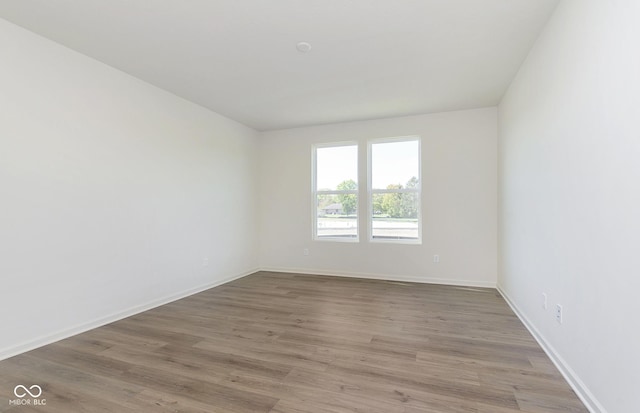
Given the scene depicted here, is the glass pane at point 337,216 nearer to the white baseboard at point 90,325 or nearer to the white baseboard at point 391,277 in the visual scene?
the white baseboard at point 391,277

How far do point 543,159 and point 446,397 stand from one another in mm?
1988

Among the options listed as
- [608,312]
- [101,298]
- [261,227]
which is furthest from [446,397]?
[261,227]

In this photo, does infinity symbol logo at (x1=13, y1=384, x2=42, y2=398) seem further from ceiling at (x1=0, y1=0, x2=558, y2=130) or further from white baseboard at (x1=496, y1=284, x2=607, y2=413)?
white baseboard at (x1=496, y1=284, x2=607, y2=413)

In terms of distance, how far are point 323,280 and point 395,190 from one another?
6.34 feet

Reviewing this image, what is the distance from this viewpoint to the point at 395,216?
4.97 meters

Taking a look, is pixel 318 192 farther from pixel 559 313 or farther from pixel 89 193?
pixel 559 313

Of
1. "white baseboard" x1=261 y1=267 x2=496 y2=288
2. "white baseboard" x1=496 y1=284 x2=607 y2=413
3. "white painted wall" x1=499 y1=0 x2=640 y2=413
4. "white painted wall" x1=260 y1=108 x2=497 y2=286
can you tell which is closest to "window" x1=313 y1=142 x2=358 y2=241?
"white painted wall" x1=260 y1=108 x2=497 y2=286

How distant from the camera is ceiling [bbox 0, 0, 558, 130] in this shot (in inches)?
86.0

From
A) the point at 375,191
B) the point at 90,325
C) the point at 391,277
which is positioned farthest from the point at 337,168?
the point at 90,325

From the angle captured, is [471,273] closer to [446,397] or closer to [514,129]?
[514,129]

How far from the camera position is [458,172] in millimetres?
4543

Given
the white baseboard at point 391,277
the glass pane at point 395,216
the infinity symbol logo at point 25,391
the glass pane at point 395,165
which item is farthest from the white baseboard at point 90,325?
the glass pane at point 395,165

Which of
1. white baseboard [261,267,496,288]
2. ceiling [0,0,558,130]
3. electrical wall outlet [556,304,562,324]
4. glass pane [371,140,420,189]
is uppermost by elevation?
ceiling [0,0,558,130]

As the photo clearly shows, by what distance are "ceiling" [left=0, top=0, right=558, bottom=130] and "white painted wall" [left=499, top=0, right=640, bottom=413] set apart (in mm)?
463
